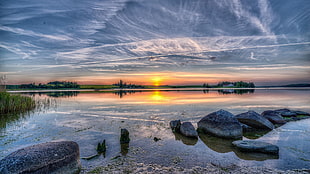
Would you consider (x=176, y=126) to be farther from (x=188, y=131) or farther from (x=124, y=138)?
(x=124, y=138)

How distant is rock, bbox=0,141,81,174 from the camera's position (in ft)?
18.7

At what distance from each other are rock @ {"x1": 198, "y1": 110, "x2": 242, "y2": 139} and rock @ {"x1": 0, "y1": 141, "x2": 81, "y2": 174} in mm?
9122

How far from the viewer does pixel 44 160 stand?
240 inches

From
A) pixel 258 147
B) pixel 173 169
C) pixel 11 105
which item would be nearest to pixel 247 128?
pixel 258 147

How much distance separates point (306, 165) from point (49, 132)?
51.2 feet

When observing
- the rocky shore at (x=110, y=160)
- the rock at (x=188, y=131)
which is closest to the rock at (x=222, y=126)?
the rocky shore at (x=110, y=160)

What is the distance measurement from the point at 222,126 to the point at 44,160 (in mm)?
10572

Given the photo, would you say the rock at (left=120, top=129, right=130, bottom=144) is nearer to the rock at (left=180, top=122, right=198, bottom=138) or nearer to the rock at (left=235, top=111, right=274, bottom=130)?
the rock at (left=180, top=122, right=198, bottom=138)

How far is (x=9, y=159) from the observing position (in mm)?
5957

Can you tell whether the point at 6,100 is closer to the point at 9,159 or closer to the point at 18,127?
the point at 18,127

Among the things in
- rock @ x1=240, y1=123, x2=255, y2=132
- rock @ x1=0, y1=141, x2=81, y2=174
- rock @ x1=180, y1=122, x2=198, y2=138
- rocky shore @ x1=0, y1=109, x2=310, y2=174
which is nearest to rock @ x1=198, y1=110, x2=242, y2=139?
rocky shore @ x1=0, y1=109, x2=310, y2=174

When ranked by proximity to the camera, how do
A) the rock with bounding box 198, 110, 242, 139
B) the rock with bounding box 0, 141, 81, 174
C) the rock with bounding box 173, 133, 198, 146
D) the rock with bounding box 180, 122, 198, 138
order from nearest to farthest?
the rock with bounding box 0, 141, 81, 174
the rock with bounding box 173, 133, 198, 146
the rock with bounding box 198, 110, 242, 139
the rock with bounding box 180, 122, 198, 138

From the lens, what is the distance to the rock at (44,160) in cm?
571

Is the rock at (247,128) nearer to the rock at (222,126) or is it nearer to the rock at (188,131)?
the rock at (222,126)
